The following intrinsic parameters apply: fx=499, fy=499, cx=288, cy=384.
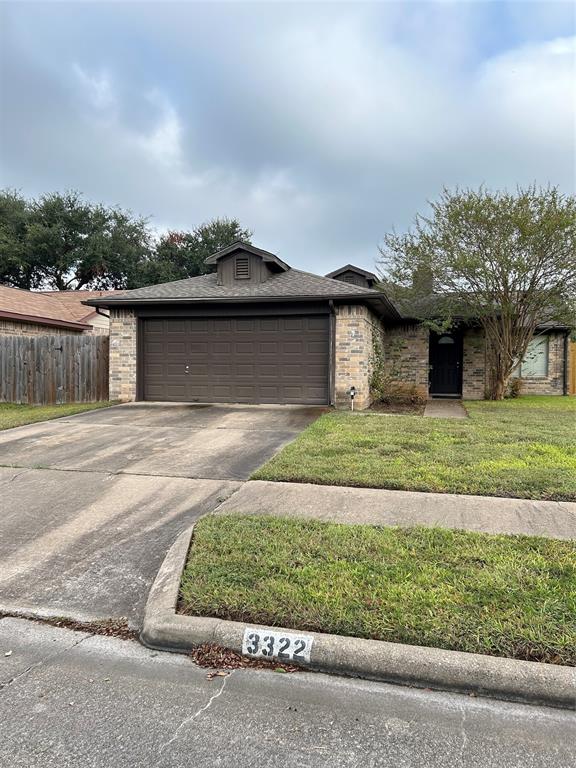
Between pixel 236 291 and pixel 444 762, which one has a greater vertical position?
pixel 236 291

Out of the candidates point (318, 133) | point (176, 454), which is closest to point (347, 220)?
point (318, 133)

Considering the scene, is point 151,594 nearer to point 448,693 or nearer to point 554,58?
point 448,693

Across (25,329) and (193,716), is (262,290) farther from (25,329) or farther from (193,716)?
(193,716)

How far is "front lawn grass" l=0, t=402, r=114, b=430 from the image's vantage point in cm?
995

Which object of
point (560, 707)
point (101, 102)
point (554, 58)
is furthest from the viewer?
point (101, 102)

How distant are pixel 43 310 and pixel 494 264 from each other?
48.8 ft

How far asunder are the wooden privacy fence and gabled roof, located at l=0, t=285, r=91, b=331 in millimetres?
2334

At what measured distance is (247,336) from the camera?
41.3ft

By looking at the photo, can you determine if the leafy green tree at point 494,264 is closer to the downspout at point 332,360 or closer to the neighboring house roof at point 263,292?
the neighboring house roof at point 263,292

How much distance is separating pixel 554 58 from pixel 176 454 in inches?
353

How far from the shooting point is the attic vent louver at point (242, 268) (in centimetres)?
1335

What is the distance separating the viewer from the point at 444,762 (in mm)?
1919

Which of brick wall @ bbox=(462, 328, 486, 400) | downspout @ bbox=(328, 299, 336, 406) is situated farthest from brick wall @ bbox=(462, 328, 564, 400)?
downspout @ bbox=(328, 299, 336, 406)

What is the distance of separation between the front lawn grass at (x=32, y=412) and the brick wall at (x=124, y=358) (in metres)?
0.58
